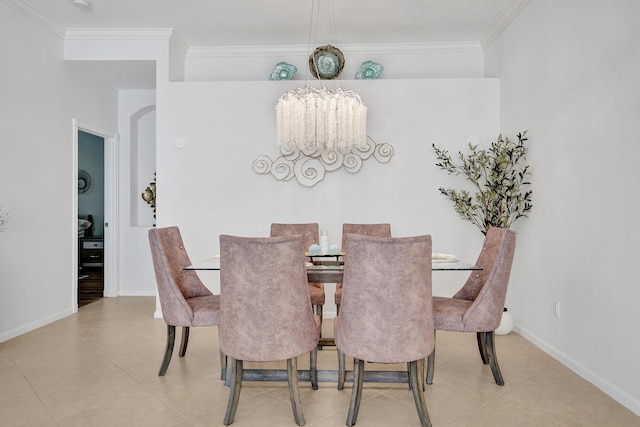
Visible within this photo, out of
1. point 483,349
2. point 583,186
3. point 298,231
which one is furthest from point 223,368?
point 583,186

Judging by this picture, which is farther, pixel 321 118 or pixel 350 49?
pixel 350 49

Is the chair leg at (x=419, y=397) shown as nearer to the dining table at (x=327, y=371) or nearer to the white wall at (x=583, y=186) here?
the dining table at (x=327, y=371)

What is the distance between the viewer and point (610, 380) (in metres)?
2.41

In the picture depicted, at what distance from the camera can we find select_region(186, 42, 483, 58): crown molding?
15.2 feet

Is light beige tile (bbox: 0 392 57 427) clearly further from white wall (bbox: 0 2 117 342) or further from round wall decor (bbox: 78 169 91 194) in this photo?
round wall decor (bbox: 78 169 91 194)

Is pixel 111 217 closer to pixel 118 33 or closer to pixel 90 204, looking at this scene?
pixel 118 33

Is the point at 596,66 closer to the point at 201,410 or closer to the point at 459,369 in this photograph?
the point at 459,369

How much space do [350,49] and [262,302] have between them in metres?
3.64

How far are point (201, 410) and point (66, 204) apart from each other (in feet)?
10.1

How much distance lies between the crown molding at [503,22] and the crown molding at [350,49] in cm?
16

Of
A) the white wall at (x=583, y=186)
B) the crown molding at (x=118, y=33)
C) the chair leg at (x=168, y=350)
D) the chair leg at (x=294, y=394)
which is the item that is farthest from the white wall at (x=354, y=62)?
the chair leg at (x=294, y=394)

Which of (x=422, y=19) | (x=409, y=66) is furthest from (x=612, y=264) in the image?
(x=409, y=66)

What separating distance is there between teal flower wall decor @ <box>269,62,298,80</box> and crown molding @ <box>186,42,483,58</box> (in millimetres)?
365

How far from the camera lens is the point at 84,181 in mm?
7613
